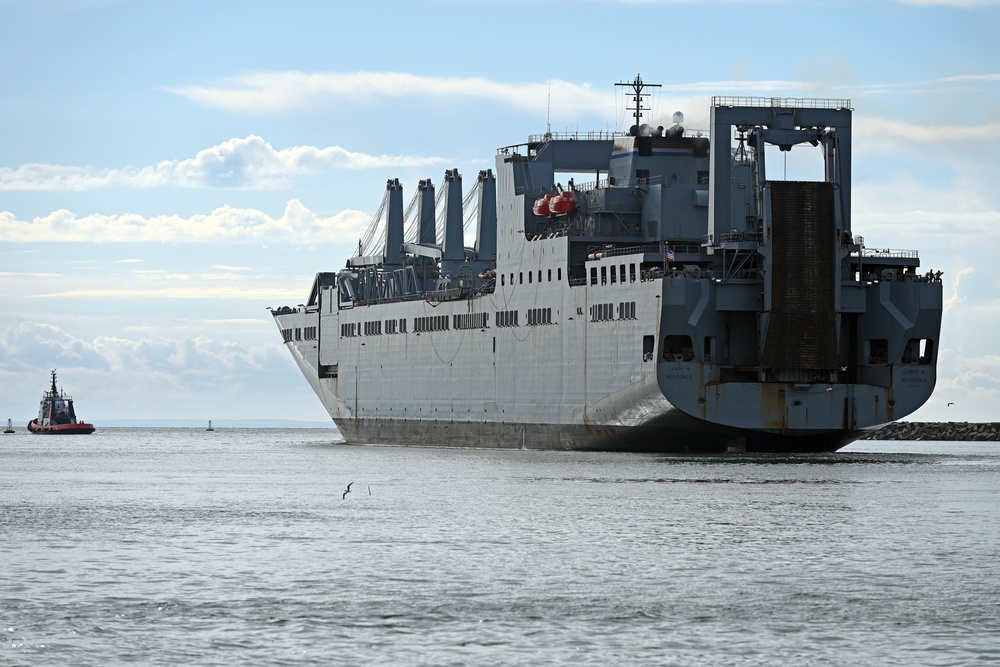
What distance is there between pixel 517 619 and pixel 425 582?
155 inches

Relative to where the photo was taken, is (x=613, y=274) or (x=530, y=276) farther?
(x=530, y=276)

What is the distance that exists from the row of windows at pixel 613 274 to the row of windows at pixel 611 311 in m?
0.86

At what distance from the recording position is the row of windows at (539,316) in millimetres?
69500

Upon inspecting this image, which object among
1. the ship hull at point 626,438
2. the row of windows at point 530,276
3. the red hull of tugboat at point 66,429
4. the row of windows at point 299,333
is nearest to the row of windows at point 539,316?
the row of windows at point 530,276

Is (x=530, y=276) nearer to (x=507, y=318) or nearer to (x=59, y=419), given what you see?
(x=507, y=318)

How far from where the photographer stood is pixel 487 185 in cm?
8931

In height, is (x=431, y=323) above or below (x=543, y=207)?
below

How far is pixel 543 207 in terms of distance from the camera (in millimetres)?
70438

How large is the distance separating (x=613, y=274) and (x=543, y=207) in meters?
7.72

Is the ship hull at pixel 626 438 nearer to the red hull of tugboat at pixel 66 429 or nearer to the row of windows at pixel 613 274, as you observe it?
the row of windows at pixel 613 274

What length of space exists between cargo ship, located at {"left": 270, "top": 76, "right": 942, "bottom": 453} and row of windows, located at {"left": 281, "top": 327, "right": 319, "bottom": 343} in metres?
14.4

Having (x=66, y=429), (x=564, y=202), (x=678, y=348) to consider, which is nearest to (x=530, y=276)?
(x=564, y=202)

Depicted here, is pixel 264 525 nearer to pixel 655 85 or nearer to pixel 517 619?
pixel 517 619

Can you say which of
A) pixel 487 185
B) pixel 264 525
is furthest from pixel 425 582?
pixel 487 185
